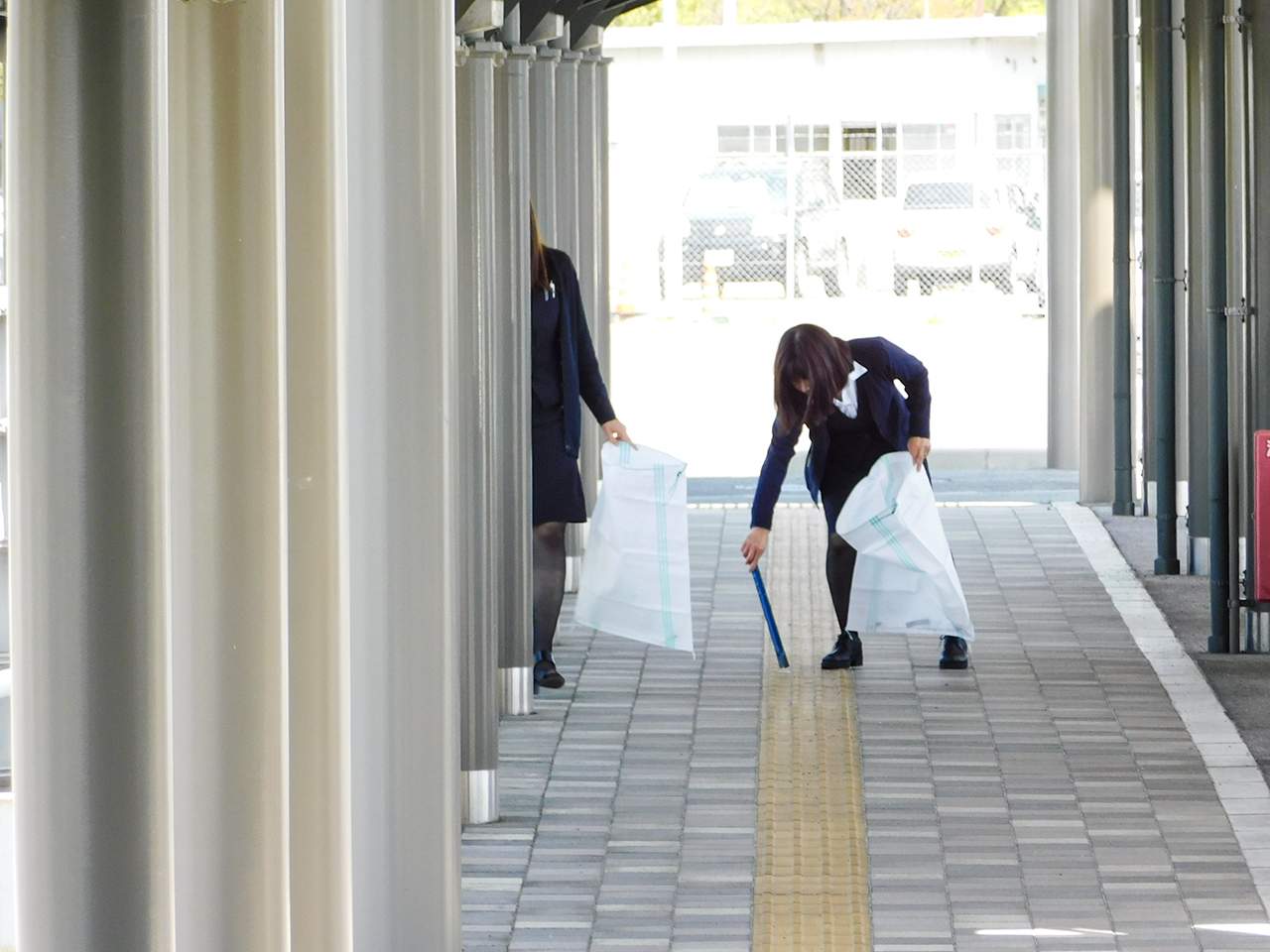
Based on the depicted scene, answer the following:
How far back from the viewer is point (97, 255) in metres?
2.63

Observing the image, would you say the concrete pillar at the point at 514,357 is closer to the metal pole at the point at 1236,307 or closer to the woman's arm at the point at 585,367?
the woman's arm at the point at 585,367

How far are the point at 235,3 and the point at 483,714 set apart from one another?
9.13 ft

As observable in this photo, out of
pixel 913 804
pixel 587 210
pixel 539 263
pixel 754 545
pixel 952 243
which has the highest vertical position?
pixel 952 243

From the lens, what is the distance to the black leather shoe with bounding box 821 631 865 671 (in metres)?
7.55

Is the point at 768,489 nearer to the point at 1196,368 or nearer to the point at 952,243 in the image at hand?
the point at 1196,368

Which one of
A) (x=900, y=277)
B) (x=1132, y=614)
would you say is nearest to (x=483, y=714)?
(x=1132, y=614)

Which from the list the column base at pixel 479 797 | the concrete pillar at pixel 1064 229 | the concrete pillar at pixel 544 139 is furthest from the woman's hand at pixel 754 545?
the concrete pillar at pixel 1064 229

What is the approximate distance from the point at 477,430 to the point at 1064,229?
8.35 metres

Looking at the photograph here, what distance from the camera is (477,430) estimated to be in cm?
596

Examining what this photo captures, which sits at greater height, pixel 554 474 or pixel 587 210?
pixel 587 210

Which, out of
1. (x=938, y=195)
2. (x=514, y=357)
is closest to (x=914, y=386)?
(x=514, y=357)

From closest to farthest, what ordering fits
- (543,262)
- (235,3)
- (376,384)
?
(235,3), (376,384), (543,262)

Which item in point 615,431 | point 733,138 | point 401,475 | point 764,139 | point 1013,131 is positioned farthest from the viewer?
point 764,139

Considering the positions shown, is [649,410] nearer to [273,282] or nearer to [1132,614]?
[1132,614]
